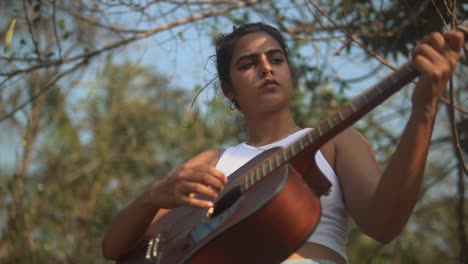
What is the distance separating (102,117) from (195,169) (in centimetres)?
760

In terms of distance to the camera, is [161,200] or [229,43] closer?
[161,200]

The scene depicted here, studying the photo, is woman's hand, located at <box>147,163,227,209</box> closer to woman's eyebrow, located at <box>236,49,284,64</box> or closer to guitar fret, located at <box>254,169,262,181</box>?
guitar fret, located at <box>254,169,262,181</box>

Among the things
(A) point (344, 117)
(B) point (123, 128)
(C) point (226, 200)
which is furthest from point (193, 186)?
(B) point (123, 128)

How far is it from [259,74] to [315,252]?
27.0 inches

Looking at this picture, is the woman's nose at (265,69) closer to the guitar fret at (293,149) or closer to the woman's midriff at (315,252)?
the guitar fret at (293,149)

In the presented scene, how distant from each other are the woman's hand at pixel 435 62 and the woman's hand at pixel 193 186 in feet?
2.04

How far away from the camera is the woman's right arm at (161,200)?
7.09 feet

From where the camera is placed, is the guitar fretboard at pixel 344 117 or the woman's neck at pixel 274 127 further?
the woman's neck at pixel 274 127

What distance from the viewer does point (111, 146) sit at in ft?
30.5

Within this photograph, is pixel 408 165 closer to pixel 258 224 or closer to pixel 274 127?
pixel 258 224

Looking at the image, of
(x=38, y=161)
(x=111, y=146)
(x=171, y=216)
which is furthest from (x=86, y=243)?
(x=171, y=216)

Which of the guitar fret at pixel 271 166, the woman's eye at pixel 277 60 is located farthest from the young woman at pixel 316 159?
the guitar fret at pixel 271 166

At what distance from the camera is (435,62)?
1.84 m

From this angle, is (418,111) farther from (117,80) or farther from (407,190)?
(117,80)
